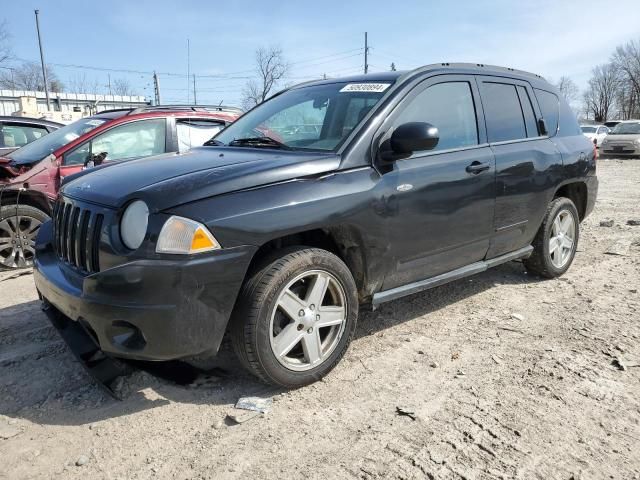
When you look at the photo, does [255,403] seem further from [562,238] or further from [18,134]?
[18,134]

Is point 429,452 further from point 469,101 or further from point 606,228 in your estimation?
point 606,228

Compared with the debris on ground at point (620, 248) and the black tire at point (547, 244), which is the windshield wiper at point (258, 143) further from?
the debris on ground at point (620, 248)

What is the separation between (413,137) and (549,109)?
8.06ft

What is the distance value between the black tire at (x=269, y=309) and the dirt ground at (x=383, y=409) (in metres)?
0.17

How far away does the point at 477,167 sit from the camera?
371cm

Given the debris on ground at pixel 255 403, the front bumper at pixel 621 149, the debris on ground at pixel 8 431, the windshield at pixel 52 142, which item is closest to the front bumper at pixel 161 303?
the debris on ground at pixel 255 403

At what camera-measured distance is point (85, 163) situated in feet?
19.1

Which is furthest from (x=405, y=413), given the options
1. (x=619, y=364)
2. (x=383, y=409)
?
(x=619, y=364)

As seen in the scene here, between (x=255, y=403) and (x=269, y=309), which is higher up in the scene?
(x=269, y=309)

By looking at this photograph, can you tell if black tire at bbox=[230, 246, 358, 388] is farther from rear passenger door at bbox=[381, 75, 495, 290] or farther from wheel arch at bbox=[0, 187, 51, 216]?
wheel arch at bbox=[0, 187, 51, 216]

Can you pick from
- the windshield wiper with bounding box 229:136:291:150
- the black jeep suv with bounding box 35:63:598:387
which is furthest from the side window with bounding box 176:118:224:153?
the windshield wiper with bounding box 229:136:291:150

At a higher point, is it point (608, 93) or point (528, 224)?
point (608, 93)

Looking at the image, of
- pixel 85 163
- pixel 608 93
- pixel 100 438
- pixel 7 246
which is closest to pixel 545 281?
pixel 100 438

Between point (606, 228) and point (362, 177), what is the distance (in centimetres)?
584
